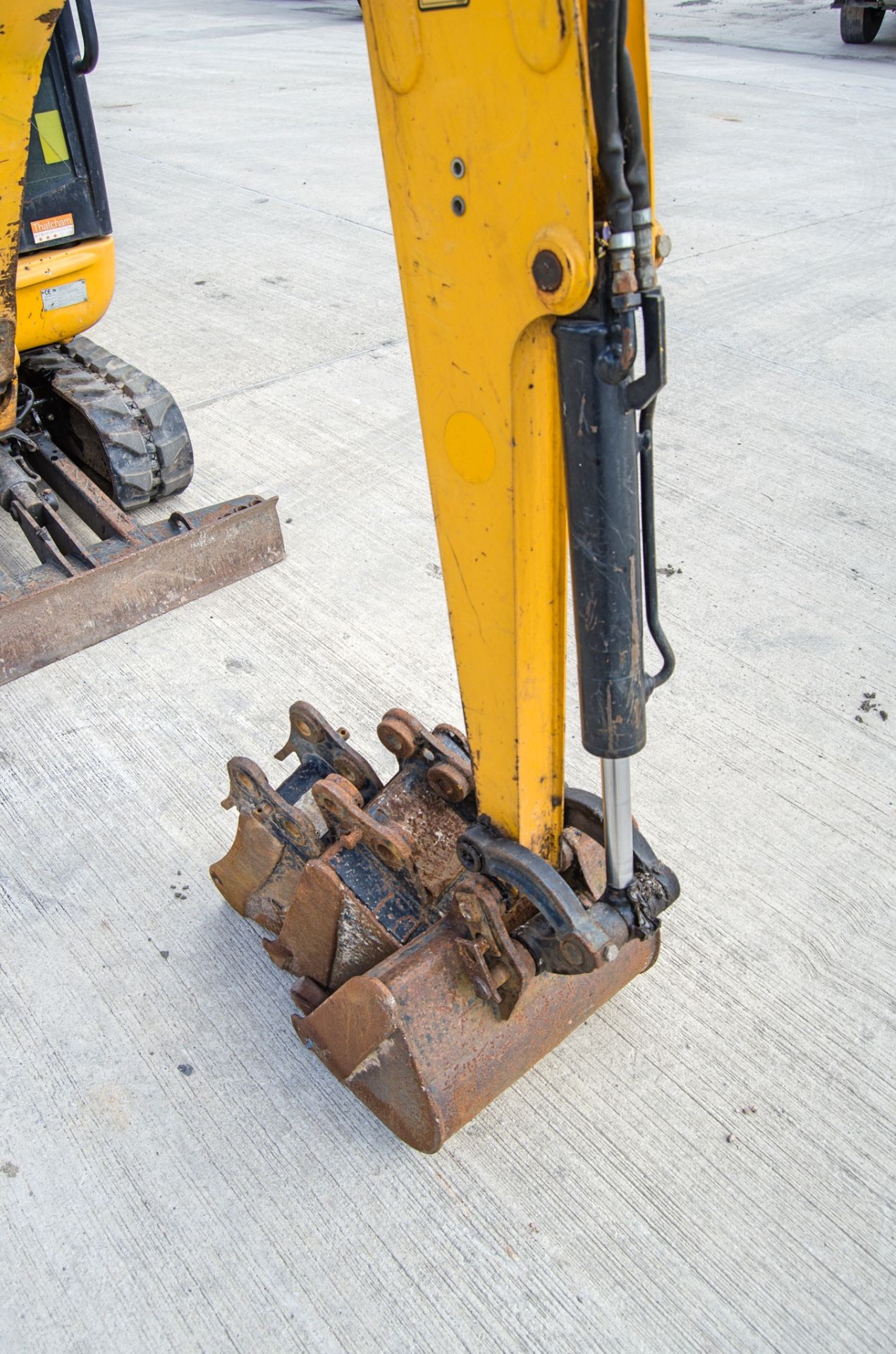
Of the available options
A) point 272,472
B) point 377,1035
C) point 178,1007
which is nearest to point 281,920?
point 178,1007

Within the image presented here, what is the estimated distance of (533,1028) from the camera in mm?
2084

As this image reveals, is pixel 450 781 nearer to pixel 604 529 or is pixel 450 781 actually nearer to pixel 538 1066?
pixel 538 1066

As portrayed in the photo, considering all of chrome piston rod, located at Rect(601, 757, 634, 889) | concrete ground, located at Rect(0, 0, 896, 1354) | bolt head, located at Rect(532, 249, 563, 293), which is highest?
bolt head, located at Rect(532, 249, 563, 293)

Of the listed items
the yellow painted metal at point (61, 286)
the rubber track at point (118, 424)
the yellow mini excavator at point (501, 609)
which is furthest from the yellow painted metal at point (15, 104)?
the yellow mini excavator at point (501, 609)

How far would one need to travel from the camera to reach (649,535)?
158 centimetres

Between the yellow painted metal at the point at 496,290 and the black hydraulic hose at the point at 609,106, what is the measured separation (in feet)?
0.06

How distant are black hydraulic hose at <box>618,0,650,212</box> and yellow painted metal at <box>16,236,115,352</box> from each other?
2.89 m

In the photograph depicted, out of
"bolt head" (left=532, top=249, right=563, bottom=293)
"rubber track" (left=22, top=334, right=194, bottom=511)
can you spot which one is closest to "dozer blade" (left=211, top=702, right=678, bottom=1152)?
"bolt head" (left=532, top=249, right=563, bottom=293)

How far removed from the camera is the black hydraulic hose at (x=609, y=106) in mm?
1181

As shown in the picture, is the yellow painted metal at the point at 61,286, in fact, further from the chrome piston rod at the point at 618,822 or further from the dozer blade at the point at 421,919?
the chrome piston rod at the point at 618,822

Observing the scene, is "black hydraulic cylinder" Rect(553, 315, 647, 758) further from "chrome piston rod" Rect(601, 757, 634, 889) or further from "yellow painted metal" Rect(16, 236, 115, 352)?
"yellow painted metal" Rect(16, 236, 115, 352)

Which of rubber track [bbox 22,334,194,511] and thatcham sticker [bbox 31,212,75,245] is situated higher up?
thatcham sticker [bbox 31,212,75,245]

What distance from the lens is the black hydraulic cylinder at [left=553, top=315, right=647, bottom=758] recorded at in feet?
4.49

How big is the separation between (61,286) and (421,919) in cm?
275
